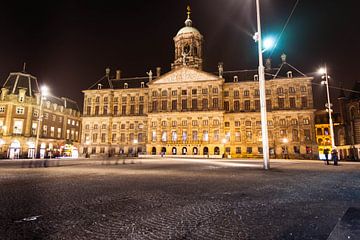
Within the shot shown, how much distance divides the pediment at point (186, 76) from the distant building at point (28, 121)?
28382mm

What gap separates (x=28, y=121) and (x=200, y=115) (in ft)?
123

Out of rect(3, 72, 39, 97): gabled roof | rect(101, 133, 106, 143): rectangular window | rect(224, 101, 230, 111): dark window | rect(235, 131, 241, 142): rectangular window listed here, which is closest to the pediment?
rect(224, 101, 230, 111): dark window

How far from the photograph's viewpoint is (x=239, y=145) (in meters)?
52.9

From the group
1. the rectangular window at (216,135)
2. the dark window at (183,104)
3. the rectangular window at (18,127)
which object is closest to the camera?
the rectangular window at (18,127)

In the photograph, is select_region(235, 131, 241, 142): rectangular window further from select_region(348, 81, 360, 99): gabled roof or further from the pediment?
select_region(348, 81, 360, 99): gabled roof

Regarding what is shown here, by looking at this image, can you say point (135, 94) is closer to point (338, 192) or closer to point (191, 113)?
point (191, 113)

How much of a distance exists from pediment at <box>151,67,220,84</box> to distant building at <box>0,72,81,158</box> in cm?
2838

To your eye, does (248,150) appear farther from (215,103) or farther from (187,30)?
(187,30)

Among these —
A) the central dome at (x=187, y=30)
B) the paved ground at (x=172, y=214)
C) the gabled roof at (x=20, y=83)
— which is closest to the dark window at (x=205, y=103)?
the central dome at (x=187, y=30)

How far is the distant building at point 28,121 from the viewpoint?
43.9 metres

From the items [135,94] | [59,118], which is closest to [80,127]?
[59,118]

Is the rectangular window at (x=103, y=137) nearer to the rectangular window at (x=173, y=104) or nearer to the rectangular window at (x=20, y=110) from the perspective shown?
the rectangular window at (x=20, y=110)

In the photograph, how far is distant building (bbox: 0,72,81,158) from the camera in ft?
144

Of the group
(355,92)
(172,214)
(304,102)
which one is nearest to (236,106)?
(304,102)
